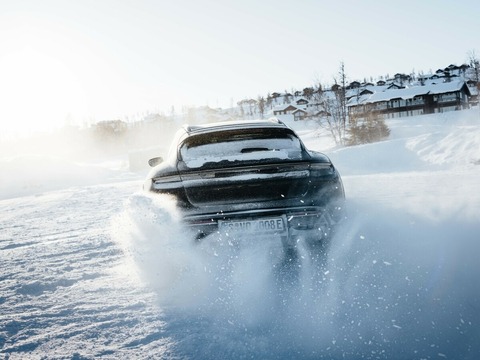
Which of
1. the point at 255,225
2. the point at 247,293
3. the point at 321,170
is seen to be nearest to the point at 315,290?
the point at 247,293

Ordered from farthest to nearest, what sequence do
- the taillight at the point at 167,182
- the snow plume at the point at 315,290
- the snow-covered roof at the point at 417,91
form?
the snow-covered roof at the point at 417,91 < the taillight at the point at 167,182 < the snow plume at the point at 315,290

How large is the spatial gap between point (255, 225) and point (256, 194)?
277mm

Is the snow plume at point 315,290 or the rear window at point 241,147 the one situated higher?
the rear window at point 241,147

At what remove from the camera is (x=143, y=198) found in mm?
3537

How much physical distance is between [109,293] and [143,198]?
0.92 m

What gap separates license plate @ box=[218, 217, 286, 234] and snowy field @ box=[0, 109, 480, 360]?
118 mm

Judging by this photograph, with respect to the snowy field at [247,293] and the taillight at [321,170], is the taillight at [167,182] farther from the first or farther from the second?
the taillight at [321,170]

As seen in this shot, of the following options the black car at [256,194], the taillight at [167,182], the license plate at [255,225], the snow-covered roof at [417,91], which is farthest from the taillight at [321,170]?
the snow-covered roof at [417,91]

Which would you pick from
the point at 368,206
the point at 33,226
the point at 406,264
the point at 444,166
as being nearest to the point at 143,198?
the point at 406,264

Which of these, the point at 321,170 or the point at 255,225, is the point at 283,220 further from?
the point at 321,170

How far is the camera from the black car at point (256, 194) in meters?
3.24

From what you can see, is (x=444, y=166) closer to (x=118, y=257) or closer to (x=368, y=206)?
(x=368, y=206)

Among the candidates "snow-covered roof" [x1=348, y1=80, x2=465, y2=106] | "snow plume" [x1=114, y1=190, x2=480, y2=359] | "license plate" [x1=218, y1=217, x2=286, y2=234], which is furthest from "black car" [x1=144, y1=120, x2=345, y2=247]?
"snow-covered roof" [x1=348, y1=80, x2=465, y2=106]

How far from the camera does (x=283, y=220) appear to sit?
326cm
